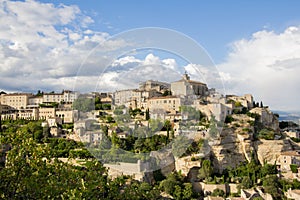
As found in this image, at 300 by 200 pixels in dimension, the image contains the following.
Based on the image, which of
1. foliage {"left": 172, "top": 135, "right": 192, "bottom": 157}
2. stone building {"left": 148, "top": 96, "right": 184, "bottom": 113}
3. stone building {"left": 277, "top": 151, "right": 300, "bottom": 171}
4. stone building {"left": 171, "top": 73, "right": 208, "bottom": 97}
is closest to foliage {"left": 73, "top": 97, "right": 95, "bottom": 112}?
foliage {"left": 172, "top": 135, "right": 192, "bottom": 157}

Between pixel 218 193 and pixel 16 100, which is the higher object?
pixel 16 100

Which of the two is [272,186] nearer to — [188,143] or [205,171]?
[205,171]

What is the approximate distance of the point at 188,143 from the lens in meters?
18.8

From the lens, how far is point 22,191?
5508 millimetres

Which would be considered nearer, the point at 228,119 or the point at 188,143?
the point at 188,143

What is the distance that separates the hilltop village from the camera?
18.4 m

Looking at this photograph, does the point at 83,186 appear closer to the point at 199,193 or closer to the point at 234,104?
the point at 199,193

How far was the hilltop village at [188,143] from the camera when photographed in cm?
1844

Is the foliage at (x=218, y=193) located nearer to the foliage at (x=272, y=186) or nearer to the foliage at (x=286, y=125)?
the foliage at (x=272, y=186)

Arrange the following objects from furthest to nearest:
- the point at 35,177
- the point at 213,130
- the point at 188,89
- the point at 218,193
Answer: the point at 188,89, the point at 213,130, the point at 218,193, the point at 35,177

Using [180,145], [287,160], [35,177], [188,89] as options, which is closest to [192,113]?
[188,89]

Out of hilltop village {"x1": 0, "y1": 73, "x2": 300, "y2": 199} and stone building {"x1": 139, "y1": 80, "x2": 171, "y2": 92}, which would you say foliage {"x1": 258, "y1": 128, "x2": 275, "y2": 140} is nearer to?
hilltop village {"x1": 0, "y1": 73, "x2": 300, "y2": 199}

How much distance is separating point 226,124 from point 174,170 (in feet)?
21.4

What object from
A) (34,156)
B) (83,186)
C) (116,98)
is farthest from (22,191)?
(116,98)
